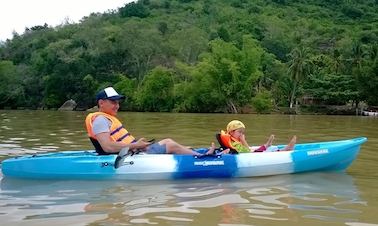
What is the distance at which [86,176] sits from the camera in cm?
704

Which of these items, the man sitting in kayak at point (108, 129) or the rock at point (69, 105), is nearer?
the man sitting in kayak at point (108, 129)

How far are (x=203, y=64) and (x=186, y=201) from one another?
44.2 m

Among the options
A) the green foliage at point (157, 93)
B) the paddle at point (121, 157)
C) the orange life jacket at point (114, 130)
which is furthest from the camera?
the green foliage at point (157, 93)

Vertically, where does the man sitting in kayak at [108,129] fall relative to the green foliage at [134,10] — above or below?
below

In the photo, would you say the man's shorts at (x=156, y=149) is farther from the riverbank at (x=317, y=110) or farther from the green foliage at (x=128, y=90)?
the green foliage at (x=128, y=90)

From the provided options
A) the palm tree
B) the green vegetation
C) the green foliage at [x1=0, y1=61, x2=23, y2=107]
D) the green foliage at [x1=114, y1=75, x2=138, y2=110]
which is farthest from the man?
the green foliage at [x1=0, y1=61, x2=23, y2=107]

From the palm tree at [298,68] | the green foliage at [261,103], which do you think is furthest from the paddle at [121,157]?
the palm tree at [298,68]

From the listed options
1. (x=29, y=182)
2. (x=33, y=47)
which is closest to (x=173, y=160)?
(x=29, y=182)

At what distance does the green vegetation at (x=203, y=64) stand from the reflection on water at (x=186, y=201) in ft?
126

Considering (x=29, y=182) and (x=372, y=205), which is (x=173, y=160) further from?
(x=372, y=205)

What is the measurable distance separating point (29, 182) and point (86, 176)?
0.76 meters

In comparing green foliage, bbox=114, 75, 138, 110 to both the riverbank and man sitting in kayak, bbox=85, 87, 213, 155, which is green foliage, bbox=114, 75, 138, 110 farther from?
man sitting in kayak, bbox=85, 87, 213, 155

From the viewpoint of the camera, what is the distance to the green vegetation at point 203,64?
47750 millimetres

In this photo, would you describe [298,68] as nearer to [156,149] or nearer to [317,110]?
[317,110]
